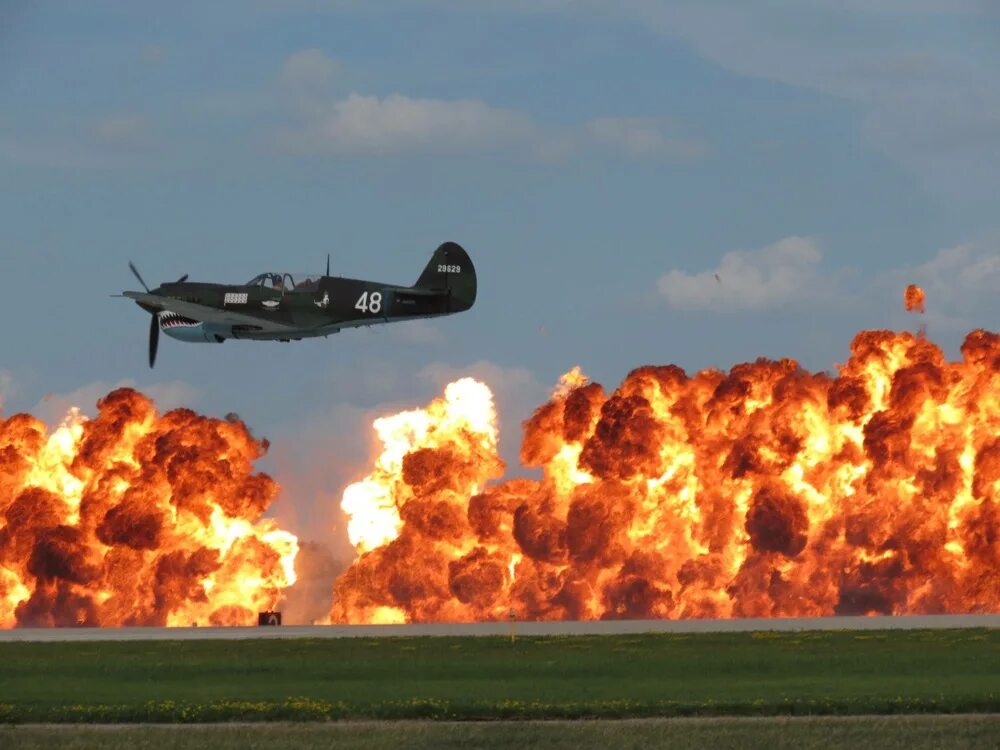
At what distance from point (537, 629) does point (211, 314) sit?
963 inches

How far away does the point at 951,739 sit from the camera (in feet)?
107

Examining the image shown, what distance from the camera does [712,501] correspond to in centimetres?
11325

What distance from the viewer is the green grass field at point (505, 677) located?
37219mm

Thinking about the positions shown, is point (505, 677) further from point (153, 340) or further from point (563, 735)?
point (153, 340)

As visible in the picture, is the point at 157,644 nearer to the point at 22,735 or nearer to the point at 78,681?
the point at 78,681

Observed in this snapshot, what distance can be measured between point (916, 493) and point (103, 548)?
2186 inches

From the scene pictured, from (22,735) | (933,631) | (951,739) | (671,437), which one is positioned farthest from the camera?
(671,437)

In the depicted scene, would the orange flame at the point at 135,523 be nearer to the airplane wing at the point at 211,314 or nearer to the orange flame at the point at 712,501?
the orange flame at the point at 712,501

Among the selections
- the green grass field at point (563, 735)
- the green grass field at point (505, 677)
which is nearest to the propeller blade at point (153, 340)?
the green grass field at point (505, 677)

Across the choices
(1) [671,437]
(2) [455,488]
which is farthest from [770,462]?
(2) [455,488]

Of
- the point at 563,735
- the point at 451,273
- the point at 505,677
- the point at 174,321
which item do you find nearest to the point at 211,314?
the point at 174,321

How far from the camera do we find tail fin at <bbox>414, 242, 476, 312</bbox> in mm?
86000

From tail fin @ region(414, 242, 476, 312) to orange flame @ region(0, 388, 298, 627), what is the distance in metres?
36.6

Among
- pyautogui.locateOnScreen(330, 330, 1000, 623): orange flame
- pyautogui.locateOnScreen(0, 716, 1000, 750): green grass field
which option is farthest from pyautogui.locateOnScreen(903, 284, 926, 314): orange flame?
pyautogui.locateOnScreen(0, 716, 1000, 750): green grass field
